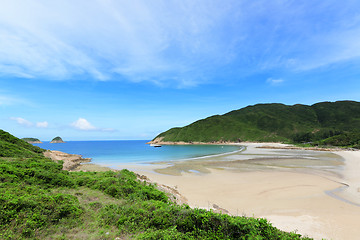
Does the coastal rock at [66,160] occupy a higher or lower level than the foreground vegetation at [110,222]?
higher

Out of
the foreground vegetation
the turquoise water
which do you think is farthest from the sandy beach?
the turquoise water

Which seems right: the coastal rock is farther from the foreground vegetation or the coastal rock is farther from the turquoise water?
the foreground vegetation

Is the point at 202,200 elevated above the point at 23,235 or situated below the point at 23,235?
below

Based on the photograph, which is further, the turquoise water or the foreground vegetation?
the turquoise water

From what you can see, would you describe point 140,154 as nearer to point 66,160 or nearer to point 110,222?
point 66,160

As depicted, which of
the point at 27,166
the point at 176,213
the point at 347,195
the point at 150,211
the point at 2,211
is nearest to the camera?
the point at 2,211

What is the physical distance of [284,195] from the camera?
15.2 meters

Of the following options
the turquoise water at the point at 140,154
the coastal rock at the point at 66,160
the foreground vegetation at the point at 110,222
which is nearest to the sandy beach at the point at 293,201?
the foreground vegetation at the point at 110,222

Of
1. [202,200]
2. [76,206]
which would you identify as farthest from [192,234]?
[202,200]

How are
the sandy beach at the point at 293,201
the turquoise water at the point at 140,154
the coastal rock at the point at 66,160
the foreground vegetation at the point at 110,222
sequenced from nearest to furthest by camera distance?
the foreground vegetation at the point at 110,222 → the sandy beach at the point at 293,201 → the coastal rock at the point at 66,160 → the turquoise water at the point at 140,154

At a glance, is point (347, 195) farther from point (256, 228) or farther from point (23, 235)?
point (23, 235)

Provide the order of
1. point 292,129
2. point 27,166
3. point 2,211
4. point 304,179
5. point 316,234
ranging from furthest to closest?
point 292,129, point 304,179, point 27,166, point 316,234, point 2,211

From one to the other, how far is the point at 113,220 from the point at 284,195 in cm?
1477

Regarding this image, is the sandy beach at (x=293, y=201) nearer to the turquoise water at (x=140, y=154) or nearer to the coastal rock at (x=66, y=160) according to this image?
the coastal rock at (x=66, y=160)
